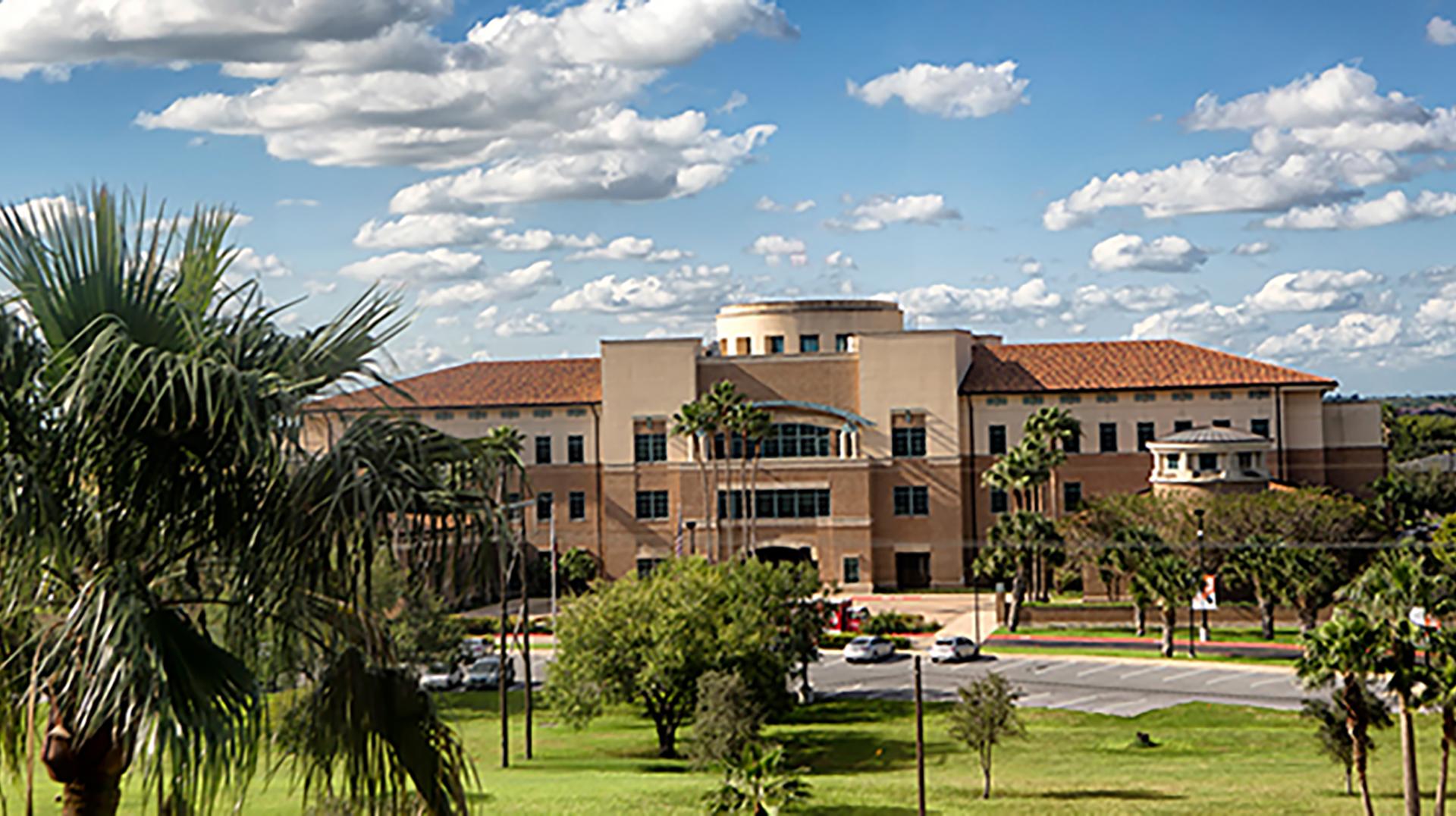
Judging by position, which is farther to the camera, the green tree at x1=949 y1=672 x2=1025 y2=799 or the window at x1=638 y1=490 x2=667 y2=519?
the window at x1=638 y1=490 x2=667 y2=519

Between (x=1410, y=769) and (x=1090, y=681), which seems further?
(x=1090, y=681)

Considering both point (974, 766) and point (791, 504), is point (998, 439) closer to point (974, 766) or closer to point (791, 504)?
point (791, 504)

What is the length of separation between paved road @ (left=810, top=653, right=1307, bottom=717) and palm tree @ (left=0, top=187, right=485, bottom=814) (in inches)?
1917

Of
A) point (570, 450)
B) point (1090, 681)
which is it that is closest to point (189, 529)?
point (1090, 681)

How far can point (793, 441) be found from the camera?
85125 millimetres

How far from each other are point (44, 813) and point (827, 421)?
2535 inches

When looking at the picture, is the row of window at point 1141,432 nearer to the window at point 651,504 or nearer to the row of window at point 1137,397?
the row of window at point 1137,397

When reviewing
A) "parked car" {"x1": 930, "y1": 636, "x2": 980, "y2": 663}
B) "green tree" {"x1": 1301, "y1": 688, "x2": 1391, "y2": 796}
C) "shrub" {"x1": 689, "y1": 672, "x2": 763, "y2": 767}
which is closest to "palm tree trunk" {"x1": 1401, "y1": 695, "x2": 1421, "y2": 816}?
"green tree" {"x1": 1301, "y1": 688, "x2": 1391, "y2": 796}

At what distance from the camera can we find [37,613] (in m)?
7.60

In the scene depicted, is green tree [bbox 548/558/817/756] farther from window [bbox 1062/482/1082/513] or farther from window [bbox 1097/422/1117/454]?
window [bbox 1097/422/1117/454]

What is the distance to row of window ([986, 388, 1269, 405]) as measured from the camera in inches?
3307

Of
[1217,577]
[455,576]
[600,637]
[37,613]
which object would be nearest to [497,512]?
[455,576]

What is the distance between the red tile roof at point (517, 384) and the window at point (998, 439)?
72.0 ft

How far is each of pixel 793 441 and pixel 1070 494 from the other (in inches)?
604
